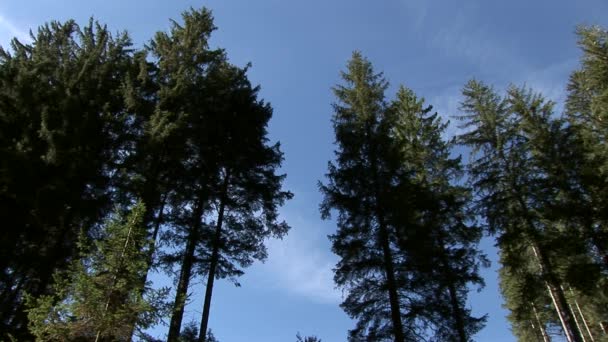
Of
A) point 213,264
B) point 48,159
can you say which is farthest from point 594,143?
point 48,159

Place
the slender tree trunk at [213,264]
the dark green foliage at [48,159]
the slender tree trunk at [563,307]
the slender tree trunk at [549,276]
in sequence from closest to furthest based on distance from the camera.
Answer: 1. the dark green foliage at [48,159]
2. the slender tree trunk at [213,264]
3. the slender tree trunk at [563,307]
4. the slender tree trunk at [549,276]

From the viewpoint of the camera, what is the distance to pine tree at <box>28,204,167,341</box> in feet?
27.6

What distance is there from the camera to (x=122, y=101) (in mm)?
16234

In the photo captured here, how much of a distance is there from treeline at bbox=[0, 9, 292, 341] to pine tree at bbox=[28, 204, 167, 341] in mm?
28

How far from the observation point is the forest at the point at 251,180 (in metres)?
13.0

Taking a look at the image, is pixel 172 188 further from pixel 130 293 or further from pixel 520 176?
pixel 520 176

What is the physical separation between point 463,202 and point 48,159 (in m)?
16.0

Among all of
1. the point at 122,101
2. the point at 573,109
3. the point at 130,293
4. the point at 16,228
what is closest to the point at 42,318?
the point at 130,293

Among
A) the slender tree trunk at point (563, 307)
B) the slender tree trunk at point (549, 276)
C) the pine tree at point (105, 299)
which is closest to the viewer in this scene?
the pine tree at point (105, 299)

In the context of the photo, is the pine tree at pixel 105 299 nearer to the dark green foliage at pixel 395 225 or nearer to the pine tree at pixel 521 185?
the dark green foliage at pixel 395 225

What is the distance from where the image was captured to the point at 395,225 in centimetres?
1597

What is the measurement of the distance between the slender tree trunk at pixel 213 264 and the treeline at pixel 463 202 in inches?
167

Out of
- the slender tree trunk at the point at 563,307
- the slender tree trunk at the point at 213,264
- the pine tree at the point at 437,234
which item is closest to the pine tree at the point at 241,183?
the slender tree trunk at the point at 213,264

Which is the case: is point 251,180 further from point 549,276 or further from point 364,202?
point 549,276
